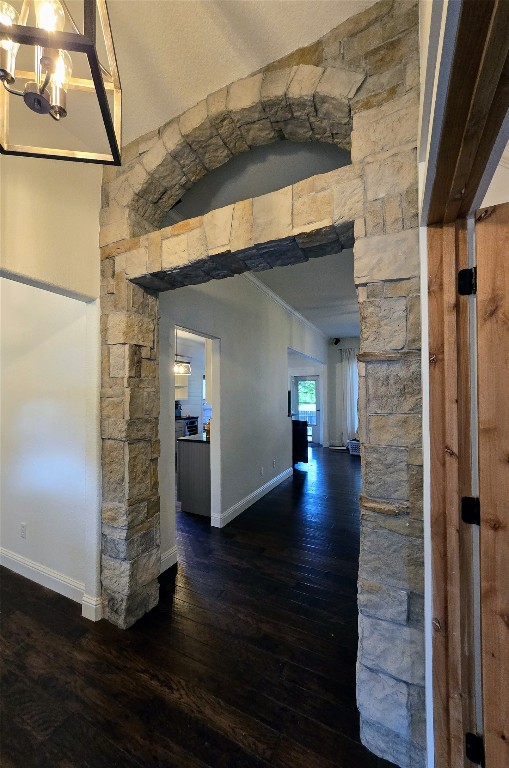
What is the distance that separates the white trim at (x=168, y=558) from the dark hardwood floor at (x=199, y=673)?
0.06 meters

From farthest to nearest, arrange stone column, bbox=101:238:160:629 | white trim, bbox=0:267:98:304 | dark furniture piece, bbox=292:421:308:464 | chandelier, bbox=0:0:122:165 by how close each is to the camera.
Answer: dark furniture piece, bbox=292:421:308:464 → stone column, bbox=101:238:160:629 → white trim, bbox=0:267:98:304 → chandelier, bbox=0:0:122:165

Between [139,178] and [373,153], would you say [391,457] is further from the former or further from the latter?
[139,178]

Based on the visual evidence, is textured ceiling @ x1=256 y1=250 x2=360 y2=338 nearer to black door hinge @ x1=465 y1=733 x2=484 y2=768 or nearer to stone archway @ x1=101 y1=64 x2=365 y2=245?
stone archway @ x1=101 y1=64 x2=365 y2=245

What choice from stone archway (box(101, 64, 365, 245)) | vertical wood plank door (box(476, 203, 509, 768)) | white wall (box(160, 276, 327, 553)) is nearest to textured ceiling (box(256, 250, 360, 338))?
white wall (box(160, 276, 327, 553))

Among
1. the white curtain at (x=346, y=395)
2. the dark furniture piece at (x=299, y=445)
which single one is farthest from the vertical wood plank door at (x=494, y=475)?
the white curtain at (x=346, y=395)

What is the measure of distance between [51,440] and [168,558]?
1304 millimetres

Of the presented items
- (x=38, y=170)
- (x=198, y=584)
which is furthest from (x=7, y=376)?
(x=198, y=584)

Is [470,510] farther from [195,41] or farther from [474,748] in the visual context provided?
[195,41]

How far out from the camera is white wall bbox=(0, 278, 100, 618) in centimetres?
194

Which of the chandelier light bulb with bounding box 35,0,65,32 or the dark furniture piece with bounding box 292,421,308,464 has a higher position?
the chandelier light bulb with bounding box 35,0,65,32

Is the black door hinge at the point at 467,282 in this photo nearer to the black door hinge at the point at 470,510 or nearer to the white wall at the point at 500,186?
the white wall at the point at 500,186

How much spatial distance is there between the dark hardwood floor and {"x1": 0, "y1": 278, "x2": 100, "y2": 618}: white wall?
0.80 feet

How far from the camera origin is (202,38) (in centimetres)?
136

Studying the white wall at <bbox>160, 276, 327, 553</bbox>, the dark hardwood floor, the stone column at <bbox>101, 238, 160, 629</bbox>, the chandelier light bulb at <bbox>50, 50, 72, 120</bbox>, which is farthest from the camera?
the white wall at <bbox>160, 276, 327, 553</bbox>
